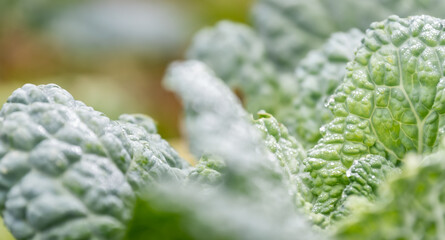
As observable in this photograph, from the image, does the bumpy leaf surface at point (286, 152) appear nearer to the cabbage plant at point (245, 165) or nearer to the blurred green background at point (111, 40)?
the cabbage plant at point (245, 165)

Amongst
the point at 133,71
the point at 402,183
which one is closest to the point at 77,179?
the point at 402,183

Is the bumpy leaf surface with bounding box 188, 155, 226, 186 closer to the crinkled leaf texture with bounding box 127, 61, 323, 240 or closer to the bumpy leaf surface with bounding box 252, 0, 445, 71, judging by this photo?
the crinkled leaf texture with bounding box 127, 61, 323, 240

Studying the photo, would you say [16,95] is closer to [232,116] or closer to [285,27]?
[232,116]

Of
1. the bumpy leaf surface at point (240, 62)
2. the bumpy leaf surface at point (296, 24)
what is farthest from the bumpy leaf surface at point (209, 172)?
the bumpy leaf surface at point (296, 24)

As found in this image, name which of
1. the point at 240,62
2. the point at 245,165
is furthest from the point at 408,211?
the point at 240,62

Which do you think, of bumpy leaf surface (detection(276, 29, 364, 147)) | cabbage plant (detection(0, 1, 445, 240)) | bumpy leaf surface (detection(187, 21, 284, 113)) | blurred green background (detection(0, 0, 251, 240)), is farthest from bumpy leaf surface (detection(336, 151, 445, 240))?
blurred green background (detection(0, 0, 251, 240))
